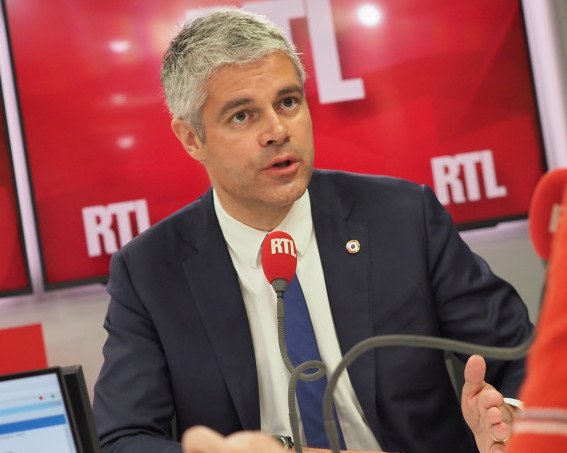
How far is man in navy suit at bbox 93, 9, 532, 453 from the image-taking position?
211 cm

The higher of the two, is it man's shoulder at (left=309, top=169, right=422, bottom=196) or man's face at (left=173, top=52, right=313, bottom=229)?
man's face at (left=173, top=52, right=313, bottom=229)

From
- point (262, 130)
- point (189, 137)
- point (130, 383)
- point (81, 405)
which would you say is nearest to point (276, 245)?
point (81, 405)

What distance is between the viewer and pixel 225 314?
2.19 m

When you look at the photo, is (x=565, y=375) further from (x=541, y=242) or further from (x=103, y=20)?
(x=103, y=20)

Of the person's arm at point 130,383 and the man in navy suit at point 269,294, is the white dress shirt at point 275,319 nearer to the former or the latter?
the man in navy suit at point 269,294

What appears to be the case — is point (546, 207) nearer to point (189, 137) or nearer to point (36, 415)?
point (36, 415)

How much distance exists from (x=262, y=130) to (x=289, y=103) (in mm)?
106

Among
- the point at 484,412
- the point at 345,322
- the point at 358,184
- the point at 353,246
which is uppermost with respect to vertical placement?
the point at 358,184

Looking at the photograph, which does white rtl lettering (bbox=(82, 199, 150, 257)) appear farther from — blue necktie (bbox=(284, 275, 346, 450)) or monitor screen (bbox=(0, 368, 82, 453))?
monitor screen (bbox=(0, 368, 82, 453))

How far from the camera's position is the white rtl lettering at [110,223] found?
10.6 feet

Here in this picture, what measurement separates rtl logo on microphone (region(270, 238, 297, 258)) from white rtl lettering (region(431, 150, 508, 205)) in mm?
1783

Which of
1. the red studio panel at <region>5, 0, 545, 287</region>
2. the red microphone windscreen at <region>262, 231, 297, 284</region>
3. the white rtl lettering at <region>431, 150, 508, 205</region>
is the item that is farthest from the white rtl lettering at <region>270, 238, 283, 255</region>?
the white rtl lettering at <region>431, 150, 508, 205</region>

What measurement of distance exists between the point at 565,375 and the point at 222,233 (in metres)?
1.79

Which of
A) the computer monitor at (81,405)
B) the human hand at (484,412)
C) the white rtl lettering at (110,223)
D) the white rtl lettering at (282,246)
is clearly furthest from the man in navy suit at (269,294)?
the white rtl lettering at (110,223)
